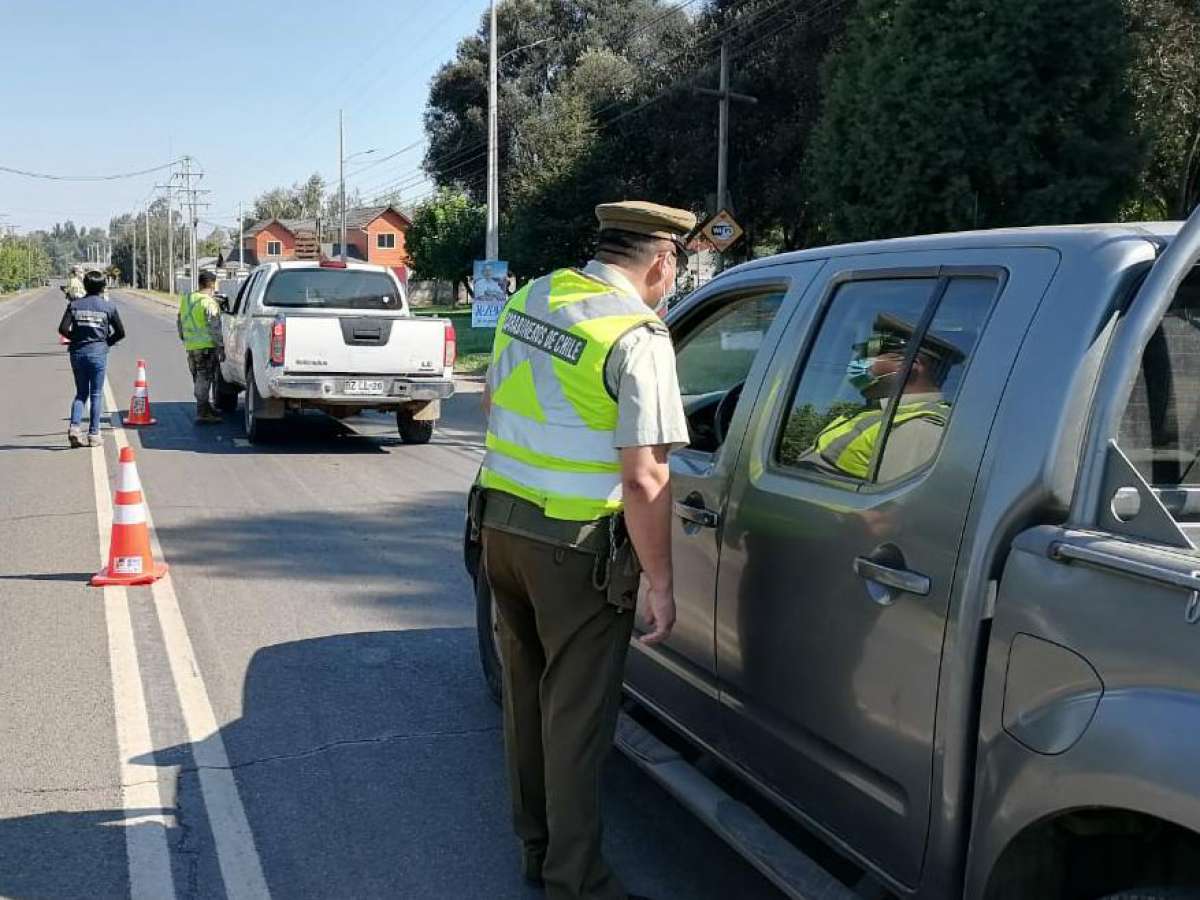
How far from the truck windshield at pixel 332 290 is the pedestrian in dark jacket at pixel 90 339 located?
177cm

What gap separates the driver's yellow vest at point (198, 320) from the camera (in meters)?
14.9

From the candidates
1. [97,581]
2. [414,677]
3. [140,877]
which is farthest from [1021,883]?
[97,581]

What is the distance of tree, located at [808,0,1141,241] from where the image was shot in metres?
25.0

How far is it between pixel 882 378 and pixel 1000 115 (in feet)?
81.1

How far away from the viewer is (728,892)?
3744mm

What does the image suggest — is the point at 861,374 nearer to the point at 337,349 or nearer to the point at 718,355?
the point at 718,355

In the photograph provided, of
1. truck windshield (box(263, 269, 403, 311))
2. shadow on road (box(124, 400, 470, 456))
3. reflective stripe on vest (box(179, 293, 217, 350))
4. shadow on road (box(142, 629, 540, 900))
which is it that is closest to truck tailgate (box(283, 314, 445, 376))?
shadow on road (box(124, 400, 470, 456))

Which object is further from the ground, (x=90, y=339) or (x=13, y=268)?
(x=13, y=268)

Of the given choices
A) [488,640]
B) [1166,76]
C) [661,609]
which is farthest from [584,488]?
[1166,76]

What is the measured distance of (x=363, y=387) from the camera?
12.7 metres

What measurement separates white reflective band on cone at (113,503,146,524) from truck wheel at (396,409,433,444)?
6483 millimetres

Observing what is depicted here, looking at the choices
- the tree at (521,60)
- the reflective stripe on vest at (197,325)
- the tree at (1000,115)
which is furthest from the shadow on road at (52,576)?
the tree at (521,60)

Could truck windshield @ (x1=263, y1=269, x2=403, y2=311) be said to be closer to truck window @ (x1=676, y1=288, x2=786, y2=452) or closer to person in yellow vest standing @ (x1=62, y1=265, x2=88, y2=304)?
person in yellow vest standing @ (x1=62, y1=265, x2=88, y2=304)

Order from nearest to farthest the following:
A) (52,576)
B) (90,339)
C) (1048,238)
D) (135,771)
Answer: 1. (1048,238)
2. (135,771)
3. (52,576)
4. (90,339)
